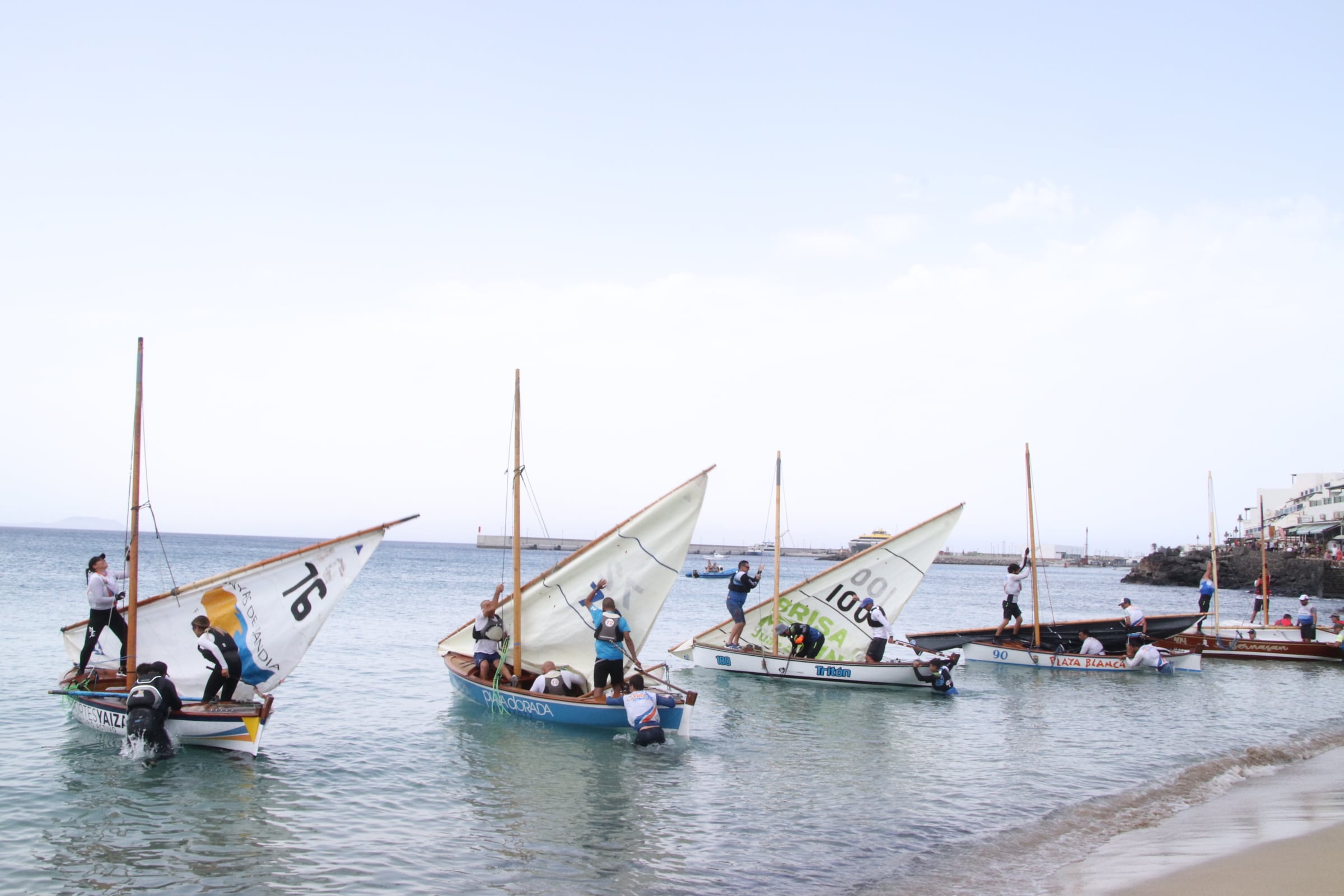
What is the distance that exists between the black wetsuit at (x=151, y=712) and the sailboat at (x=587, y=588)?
18.2 ft

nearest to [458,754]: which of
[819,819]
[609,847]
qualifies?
[609,847]

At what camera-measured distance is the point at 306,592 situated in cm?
1453

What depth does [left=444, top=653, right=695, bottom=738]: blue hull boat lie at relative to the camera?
621 inches

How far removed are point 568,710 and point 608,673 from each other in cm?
103

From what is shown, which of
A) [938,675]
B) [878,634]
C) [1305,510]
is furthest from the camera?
[1305,510]

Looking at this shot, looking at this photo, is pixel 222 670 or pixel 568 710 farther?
pixel 568 710

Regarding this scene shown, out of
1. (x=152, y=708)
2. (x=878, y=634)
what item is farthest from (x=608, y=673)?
(x=878, y=634)

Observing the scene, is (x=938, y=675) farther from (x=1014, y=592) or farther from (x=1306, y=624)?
(x=1306, y=624)

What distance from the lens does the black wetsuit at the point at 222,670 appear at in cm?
1398

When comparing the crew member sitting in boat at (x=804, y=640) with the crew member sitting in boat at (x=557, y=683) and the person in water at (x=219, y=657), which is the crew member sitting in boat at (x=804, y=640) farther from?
the person in water at (x=219, y=657)

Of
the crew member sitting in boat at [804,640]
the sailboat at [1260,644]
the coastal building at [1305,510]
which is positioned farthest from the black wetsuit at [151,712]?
the coastal building at [1305,510]

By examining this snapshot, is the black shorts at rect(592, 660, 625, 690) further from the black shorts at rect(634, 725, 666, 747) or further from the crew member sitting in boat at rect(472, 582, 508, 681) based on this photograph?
the crew member sitting in boat at rect(472, 582, 508, 681)

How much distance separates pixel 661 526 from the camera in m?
17.6

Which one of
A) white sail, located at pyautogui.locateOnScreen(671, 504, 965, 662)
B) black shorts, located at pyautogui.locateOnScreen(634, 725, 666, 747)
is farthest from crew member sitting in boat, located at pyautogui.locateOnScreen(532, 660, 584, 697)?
white sail, located at pyautogui.locateOnScreen(671, 504, 965, 662)
